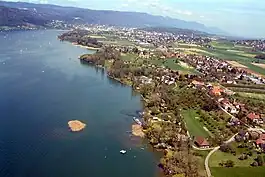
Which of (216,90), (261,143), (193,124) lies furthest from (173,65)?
(261,143)

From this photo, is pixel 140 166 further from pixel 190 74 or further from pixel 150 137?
pixel 190 74

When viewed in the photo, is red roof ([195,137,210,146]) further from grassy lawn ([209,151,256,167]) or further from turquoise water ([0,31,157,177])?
turquoise water ([0,31,157,177])

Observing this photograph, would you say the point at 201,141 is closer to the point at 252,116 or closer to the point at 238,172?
the point at 238,172

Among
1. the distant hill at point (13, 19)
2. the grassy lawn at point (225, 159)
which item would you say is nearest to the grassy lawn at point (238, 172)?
the grassy lawn at point (225, 159)

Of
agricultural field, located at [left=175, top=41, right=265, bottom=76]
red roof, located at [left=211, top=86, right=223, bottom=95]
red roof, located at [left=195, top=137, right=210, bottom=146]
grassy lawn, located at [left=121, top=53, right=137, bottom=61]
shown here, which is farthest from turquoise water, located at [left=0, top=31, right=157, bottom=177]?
agricultural field, located at [left=175, top=41, right=265, bottom=76]

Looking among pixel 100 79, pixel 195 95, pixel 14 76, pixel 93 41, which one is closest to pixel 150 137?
pixel 195 95
